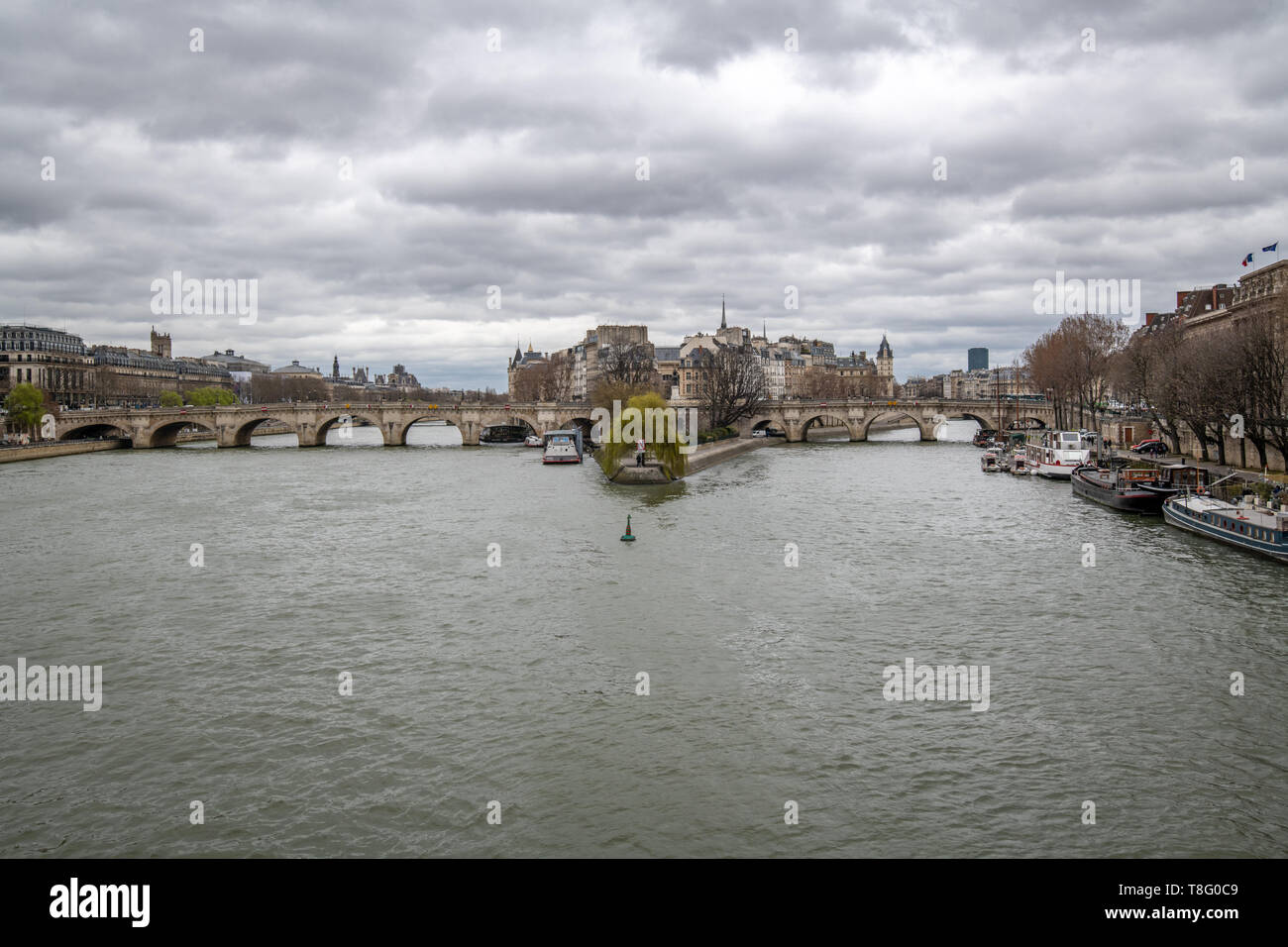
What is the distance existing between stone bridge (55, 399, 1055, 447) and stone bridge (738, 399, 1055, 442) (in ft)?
0.28

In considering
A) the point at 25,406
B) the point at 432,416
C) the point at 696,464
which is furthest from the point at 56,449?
the point at 696,464

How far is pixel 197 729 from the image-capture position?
12.0 meters

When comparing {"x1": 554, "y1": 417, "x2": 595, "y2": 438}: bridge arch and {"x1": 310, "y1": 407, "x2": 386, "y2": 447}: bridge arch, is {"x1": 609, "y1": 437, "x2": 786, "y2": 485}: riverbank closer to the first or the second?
{"x1": 554, "y1": 417, "x2": 595, "y2": 438}: bridge arch

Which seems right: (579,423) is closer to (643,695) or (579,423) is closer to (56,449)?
(56,449)

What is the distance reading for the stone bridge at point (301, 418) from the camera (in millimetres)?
76438

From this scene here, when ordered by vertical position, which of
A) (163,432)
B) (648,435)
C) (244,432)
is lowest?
(648,435)

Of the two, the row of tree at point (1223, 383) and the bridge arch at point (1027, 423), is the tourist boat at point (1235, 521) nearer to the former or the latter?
the row of tree at point (1223, 383)

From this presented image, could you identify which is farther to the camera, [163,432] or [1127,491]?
[163,432]

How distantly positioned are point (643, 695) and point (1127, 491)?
25383mm

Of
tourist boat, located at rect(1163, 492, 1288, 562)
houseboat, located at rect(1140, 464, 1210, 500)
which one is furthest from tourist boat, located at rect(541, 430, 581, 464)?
tourist boat, located at rect(1163, 492, 1288, 562)

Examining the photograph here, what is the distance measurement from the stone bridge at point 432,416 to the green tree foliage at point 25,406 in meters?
1.76

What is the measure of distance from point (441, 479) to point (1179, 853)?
138 ft

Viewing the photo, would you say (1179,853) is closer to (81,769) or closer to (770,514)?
(81,769)

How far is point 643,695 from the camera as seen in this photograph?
43.4ft
